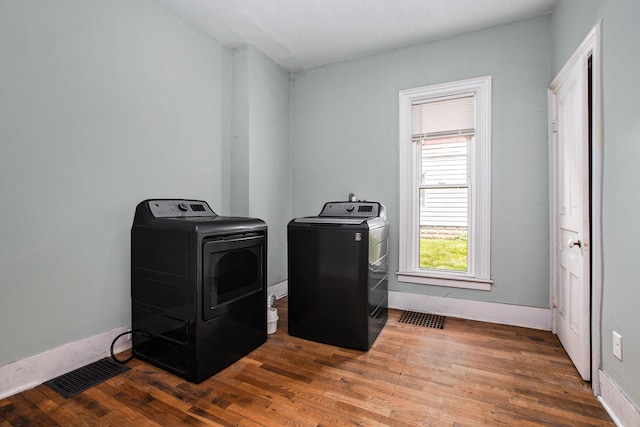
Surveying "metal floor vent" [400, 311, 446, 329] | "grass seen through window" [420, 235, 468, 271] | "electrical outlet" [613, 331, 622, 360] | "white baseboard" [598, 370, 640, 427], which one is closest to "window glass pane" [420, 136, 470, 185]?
"grass seen through window" [420, 235, 468, 271]

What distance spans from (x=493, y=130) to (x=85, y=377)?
3538mm

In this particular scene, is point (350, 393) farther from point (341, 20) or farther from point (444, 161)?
point (341, 20)

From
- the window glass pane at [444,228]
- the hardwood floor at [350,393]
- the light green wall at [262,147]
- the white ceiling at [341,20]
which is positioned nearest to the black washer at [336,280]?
the hardwood floor at [350,393]

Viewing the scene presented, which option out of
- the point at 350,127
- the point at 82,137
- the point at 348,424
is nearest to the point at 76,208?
the point at 82,137

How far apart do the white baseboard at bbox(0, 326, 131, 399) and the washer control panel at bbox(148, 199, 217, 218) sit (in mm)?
862

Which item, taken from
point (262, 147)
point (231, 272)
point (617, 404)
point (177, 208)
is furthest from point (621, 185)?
point (262, 147)

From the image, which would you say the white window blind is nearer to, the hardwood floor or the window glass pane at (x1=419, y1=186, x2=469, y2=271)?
the window glass pane at (x1=419, y1=186, x2=469, y2=271)

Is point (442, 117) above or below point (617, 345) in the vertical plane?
above

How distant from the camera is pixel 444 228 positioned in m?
3.04

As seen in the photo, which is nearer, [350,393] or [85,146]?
[350,393]

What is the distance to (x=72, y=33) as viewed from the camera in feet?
6.25

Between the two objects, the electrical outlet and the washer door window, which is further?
the washer door window

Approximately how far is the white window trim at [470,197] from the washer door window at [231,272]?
154 cm

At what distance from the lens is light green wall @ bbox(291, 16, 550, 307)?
2.64m
